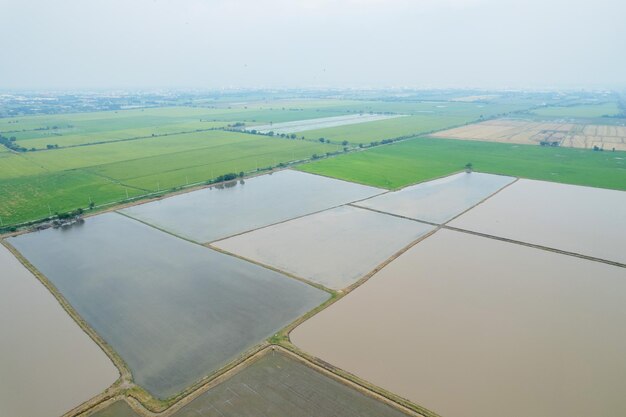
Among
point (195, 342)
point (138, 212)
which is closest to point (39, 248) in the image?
point (138, 212)

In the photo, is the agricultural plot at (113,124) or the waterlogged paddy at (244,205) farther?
the agricultural plot at (113,124)

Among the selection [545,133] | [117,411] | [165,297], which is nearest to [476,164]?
[545,133]

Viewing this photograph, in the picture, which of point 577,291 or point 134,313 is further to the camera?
point 577,291

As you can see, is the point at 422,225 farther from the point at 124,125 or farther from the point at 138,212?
the point at 124,125

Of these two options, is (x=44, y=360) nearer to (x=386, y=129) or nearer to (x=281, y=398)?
(x=281, y=398)

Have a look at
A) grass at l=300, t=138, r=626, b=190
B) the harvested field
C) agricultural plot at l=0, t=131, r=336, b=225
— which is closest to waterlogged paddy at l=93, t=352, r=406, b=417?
the harvested field

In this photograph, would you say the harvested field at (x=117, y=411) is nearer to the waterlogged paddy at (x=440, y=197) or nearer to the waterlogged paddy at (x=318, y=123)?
the waterlogged paddy at (x=440, y=197)

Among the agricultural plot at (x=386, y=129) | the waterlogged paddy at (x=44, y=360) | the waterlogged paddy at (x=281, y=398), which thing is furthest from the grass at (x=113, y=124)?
the waterlogged paddy at (x=281, y=398)
